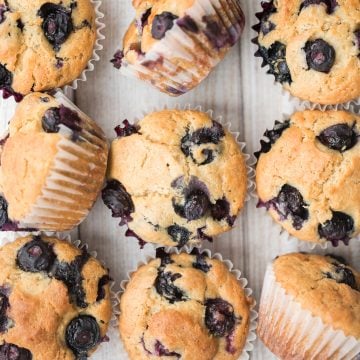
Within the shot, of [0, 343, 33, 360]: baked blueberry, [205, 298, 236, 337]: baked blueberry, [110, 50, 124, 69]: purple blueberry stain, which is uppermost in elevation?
[110, 50, 124, 69]: purple blueberry stain

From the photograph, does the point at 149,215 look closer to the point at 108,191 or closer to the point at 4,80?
the point at 108,191

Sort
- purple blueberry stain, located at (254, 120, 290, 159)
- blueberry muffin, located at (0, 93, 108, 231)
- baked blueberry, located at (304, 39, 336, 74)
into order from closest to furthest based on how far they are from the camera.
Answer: blueberry muffin, located at (0, 93, 108, 231) < baked blueberry, located at (304, 39, 336, 74) < purple blueberry stain, located at (254, 120, 290, 159)

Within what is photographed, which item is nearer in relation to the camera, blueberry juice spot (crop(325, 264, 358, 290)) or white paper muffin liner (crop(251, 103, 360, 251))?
blueberry juice spot (crop(325, 264, 358, 290))

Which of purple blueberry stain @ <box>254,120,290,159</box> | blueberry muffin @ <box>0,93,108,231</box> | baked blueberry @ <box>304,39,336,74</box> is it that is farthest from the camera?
purple blueberry stain @ <box>254,120,290,159</box>

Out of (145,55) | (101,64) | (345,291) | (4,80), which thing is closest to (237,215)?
(345,291)

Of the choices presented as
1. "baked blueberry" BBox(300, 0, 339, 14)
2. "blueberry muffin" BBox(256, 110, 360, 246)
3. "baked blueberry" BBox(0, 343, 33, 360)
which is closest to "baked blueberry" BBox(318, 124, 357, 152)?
"blueberry muffin" BBox(256, 110, 360, 246)

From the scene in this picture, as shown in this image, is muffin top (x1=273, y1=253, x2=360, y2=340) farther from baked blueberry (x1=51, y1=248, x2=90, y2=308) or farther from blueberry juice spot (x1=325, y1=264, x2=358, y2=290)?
baked blueberry (x1=51, y1=248, x2=90, y2=308)

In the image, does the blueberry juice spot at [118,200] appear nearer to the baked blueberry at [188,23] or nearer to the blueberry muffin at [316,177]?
the blueberry muffin at [316,177]
